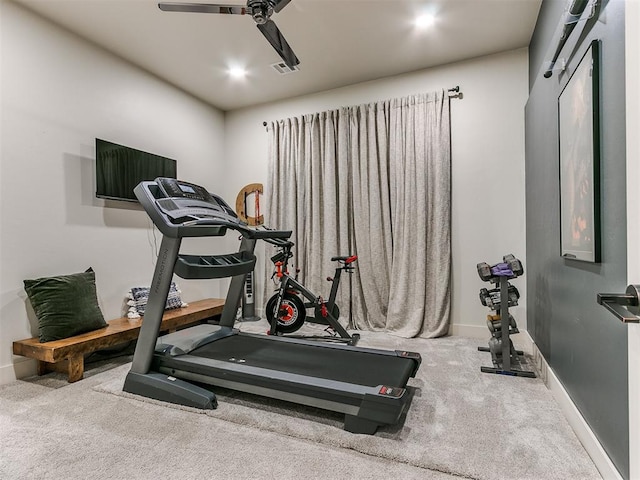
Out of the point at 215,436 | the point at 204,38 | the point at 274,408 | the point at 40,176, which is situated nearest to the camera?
the point at 215,436

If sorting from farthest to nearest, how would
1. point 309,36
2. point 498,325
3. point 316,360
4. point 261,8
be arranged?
point 309,36 < point 498,325 < point 316,360 < point 261,8

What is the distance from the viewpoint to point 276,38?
2459 millimetres

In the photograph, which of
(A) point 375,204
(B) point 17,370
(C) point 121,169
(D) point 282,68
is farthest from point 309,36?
(B) point 17,370

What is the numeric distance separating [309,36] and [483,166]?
2.16 meters

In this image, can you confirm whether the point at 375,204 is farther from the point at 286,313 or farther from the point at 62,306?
the point at 62,306

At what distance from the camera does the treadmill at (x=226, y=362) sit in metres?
1.93

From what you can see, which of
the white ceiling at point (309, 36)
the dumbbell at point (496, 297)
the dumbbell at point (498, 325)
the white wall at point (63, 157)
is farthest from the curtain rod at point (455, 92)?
the white wall at point (63, 157)

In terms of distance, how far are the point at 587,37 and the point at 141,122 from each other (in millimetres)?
3860

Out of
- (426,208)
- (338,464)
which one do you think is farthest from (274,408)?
(426,208)

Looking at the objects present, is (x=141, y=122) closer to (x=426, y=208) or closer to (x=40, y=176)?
(x=40, y=176)

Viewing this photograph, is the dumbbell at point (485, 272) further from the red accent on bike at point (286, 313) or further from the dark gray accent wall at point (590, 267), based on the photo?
the red accent on bike at point (286, 313)

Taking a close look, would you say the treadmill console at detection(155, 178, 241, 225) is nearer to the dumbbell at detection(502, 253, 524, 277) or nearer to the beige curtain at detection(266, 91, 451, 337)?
the beige curtain at detection(266, 91, 451, 337)

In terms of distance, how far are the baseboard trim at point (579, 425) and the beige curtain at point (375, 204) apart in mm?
1296

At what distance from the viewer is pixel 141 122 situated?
3.80 metres
